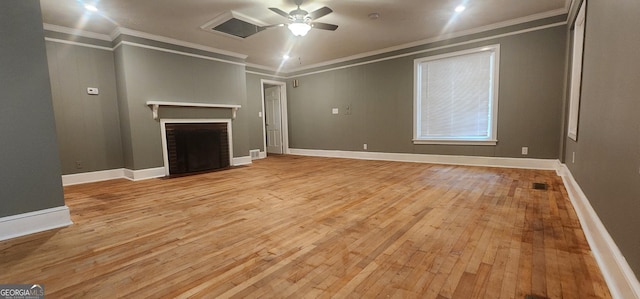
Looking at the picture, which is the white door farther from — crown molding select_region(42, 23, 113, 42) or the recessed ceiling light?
the recessed ceiling light

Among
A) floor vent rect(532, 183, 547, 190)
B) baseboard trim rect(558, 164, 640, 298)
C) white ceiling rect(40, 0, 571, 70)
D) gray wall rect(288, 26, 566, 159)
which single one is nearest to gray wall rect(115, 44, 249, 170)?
white ceiling rect(40, 0, 571, 70)

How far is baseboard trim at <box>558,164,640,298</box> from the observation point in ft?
3.76

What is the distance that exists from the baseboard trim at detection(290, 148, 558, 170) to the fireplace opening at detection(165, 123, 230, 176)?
283 centimetres

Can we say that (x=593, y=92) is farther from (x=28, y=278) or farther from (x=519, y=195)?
(x=28, y=278)

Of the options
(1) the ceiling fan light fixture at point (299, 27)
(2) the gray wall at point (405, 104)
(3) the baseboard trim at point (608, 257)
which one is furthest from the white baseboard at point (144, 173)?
(3) the baseboard trim at point (608, 257)

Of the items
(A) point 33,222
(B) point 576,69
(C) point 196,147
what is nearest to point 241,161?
(C) point 196,147

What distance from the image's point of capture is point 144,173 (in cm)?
461

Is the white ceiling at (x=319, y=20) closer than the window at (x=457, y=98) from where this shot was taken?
Yes

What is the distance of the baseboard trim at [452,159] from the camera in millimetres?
4418

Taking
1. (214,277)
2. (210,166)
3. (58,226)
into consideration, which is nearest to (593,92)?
(214,277)

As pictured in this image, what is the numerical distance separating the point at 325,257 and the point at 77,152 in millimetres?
4829

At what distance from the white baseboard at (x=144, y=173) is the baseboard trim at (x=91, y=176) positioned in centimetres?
13

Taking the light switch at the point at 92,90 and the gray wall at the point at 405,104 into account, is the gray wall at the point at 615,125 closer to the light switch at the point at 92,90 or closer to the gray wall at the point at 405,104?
the gray wall at the point at 405,104

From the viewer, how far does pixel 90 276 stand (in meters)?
1.54
